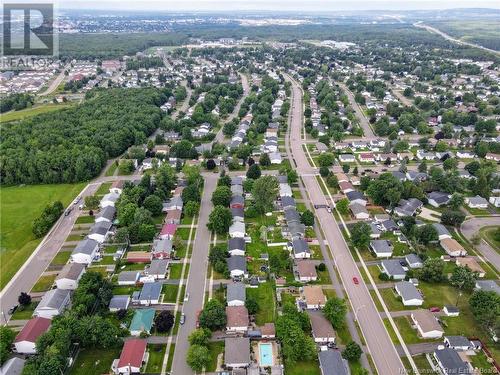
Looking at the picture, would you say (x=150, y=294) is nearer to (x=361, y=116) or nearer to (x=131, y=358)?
(x=131, y=358)

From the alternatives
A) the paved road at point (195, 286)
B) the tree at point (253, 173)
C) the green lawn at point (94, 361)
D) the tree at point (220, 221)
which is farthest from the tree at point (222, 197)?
the green lawn at point (94, 361)

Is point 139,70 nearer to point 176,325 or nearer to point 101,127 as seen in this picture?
point 101,127

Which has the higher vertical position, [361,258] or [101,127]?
[101,127]

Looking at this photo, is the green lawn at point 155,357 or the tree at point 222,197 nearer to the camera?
the green lawn at point 155,357

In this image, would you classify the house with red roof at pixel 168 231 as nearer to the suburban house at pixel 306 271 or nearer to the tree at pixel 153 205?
the tree at pixel 153 205

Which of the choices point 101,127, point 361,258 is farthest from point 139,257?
point 101,127

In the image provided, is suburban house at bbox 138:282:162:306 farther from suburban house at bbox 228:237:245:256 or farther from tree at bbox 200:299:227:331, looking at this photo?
suburban house at bbox 228:237:245:256
